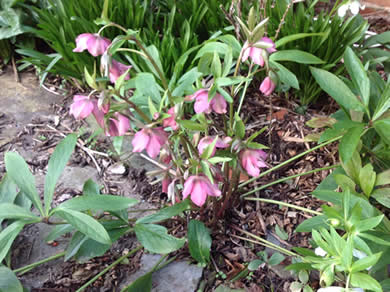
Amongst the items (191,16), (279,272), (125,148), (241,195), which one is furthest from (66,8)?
(279,272)

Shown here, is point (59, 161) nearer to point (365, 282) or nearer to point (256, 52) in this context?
point (256, 52)

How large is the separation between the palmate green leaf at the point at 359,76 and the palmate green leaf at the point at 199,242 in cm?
60

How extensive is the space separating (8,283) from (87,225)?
0.87 ft

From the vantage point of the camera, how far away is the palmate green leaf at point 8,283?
0.97 meters

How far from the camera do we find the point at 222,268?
3.97 feet

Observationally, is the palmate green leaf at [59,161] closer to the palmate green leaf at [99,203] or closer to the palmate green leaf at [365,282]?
the palmate green leaf at [99,203]

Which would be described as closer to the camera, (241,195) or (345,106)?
(345,106)

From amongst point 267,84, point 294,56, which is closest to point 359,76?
point 294,56

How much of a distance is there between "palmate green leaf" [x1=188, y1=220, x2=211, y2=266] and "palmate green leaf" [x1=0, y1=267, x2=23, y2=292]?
0.46m

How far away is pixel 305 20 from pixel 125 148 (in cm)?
92

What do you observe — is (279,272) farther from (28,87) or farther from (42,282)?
(28,87)

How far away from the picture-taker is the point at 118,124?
2.92ft

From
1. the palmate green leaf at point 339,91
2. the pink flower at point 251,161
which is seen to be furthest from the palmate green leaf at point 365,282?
the palmate green leaf at point 339,91

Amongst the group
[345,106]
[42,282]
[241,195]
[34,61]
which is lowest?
[42,282]
